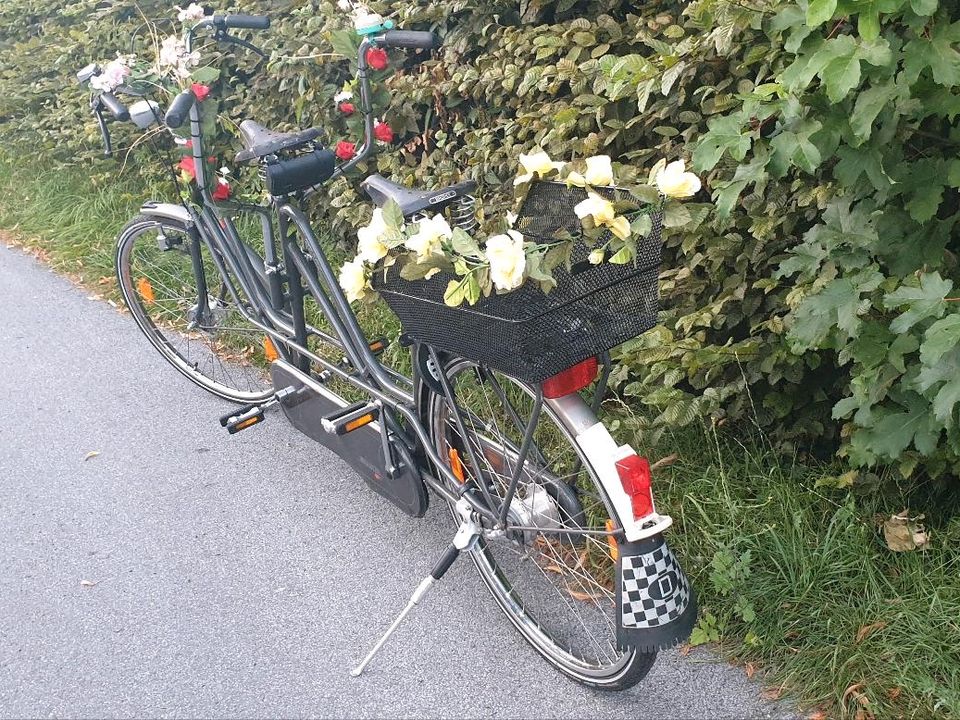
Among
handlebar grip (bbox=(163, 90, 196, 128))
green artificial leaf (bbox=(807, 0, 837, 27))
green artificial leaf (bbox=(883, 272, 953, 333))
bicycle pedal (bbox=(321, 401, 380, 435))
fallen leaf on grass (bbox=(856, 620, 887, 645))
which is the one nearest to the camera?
green artificial leaf (bbox=(807, 0, 837, 27))

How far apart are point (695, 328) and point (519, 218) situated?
107 cm

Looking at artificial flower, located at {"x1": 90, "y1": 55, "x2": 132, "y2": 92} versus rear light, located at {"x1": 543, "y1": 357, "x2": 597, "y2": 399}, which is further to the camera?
artificial flower, located at {"x1": 90, "y1": 55, "x2": 132, "y2": 92}

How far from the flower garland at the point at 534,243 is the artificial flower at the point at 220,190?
1603 millimetres


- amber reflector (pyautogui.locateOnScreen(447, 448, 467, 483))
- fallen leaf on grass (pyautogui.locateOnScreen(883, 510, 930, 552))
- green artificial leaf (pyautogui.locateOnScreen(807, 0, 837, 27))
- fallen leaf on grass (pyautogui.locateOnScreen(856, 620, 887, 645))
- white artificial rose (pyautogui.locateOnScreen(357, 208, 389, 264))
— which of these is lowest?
fallen leaf on grass (pyautogui.locateOnScreen(856, 620, 887, 645))

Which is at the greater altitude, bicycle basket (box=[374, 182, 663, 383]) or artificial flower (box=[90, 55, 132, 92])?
artificial flower (box=[90, 55, 132, 92])

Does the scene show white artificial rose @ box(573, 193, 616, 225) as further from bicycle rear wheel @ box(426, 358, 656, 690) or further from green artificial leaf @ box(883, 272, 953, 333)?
green artificial leaf @ box(883, 272, 953, 333)

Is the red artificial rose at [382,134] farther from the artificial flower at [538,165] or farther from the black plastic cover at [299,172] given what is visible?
the artificial flower at [538,165]

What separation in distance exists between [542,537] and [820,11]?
1.79 meters

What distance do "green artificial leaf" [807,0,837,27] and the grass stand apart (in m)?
1.51

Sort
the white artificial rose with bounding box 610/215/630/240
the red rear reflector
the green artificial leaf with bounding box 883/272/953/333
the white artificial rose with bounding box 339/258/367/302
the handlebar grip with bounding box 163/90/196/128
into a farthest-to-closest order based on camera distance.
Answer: the handlebar grip with bounding box 163/90/196/128, the white artificial rose with bounding box 339/258/367/302, the red rear reflector, the green artificial leaf with bounding box 883/272/953/333, the white artificial rose with bounding box 610/215/630/240

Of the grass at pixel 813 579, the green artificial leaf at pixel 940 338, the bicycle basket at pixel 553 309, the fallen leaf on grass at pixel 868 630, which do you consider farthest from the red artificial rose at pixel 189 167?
the fallen leaf on grass at pixel 868 630

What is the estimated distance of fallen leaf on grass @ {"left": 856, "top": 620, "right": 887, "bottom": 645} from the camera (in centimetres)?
258

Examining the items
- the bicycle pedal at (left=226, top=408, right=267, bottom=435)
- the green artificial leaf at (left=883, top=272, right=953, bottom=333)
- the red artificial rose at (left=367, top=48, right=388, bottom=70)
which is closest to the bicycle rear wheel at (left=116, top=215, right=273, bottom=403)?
the bicycle pedal at (left=226, top=408, right=267, bottom=435)

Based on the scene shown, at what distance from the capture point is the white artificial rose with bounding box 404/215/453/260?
216cm
